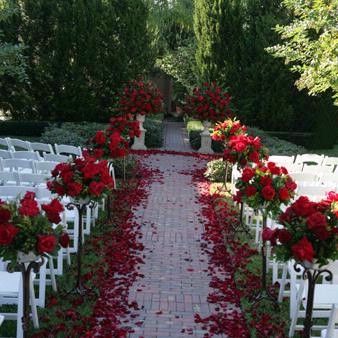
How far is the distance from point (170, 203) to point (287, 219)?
20.5ft

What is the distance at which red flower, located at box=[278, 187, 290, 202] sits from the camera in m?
5.94

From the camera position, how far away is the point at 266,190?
585 cm

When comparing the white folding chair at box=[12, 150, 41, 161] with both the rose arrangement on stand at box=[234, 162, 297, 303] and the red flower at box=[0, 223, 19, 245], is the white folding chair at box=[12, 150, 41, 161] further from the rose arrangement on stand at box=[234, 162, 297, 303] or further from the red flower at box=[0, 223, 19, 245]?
the red flower at box=[0, 223, 19, 245]

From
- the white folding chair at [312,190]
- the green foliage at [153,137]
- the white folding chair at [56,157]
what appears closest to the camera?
the white folding chair at [312,190]

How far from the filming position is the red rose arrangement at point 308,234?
4230 millimetres

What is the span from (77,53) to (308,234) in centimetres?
1711

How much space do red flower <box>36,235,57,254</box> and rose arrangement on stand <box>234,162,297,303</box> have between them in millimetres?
2489

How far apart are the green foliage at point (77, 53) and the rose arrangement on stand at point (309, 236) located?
16390mm

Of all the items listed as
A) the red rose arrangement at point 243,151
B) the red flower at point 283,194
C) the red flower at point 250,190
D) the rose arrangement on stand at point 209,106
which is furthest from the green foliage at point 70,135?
the red flower at point 283,194

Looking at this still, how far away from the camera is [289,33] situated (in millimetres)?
12562

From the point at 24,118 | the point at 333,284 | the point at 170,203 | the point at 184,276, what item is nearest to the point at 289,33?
the point at 170,203

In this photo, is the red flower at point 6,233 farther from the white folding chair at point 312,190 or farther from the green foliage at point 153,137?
the green foliage at point 153,137

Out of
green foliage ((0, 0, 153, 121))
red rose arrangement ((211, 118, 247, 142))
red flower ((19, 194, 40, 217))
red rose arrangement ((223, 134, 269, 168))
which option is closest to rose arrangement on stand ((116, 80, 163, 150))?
green foliage ((0, 0, 153, 121))

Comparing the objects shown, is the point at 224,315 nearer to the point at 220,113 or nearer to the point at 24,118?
the point at 220,113
